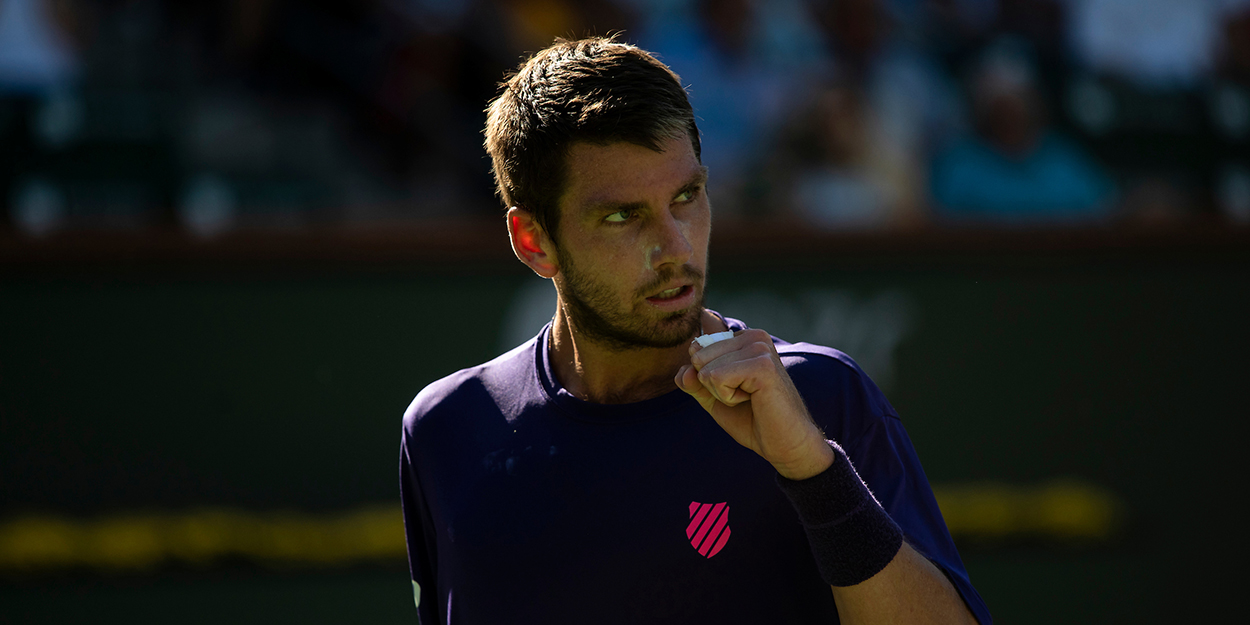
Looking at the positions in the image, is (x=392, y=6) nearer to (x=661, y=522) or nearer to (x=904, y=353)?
(x=904, y=353)

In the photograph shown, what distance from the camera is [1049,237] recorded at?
19.7ft

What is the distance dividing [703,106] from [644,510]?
15.8ft

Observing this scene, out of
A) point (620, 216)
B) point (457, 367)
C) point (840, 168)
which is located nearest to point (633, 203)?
point (620, 216)

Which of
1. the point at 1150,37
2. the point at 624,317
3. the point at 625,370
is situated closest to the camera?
the point at 624,317

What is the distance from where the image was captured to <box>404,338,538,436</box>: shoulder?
237 centimetres

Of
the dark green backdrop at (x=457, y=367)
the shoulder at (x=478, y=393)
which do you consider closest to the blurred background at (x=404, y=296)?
the dark green backdrop at (x=457, y=367)

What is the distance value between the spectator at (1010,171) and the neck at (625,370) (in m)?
4.56

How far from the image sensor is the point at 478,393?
2.42 metres

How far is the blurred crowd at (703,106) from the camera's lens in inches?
233

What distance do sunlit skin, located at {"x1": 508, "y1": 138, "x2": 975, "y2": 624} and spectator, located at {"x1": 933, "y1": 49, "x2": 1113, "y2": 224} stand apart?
15.1 feet

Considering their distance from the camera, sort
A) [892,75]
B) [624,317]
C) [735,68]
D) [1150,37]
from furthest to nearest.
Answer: [1150,37] < [892,75] < [735,68] < [624,317]

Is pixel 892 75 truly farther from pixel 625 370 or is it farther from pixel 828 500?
pixel 828 500

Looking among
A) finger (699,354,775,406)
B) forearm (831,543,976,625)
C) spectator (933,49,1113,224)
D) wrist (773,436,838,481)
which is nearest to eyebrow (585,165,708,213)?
finger (699,354,775,406)

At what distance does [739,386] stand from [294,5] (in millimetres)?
5103
